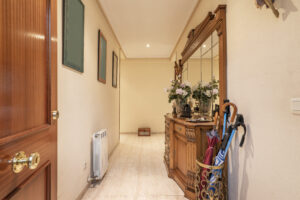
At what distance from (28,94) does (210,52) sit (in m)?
2.13

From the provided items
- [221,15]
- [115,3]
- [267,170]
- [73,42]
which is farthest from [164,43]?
[267,170]

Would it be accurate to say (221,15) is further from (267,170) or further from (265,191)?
(265,191)

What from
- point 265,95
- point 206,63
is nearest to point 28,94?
point 265,95

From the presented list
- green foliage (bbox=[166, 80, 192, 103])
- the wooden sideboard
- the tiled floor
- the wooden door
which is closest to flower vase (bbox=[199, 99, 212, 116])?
green foliage (bbox=[166, 80, 192, 103])

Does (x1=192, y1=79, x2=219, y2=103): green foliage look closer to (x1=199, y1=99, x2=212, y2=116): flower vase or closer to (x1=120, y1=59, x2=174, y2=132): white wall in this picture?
(x1=199, y1=99, x2=212, y2=116): flower vase

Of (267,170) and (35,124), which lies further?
(267,170)

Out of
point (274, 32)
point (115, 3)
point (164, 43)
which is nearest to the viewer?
point (274, 32)

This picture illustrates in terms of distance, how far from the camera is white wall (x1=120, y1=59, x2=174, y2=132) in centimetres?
600

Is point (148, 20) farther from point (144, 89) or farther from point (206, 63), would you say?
point (144, 89)

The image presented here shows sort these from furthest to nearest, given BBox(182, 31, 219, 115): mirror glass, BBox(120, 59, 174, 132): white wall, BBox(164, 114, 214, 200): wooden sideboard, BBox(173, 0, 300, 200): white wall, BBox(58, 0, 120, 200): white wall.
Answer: BBox(120, 59, 174, 132): white wall < BBox(182, 31, 219, 115): mirror glass < BBox(164, 114, 214, 200): wooden sideboard < BBox(58, 0, 120, 200): white wall < BBox(173, 0, 300, 200): white wall

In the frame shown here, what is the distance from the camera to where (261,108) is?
1146 millimetres

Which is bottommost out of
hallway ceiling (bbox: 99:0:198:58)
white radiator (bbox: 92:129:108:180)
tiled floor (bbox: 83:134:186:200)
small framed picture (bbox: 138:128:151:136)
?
tiled floor (bbox: 83:134:186:200)

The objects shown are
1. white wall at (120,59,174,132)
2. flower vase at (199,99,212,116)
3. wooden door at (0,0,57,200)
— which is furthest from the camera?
white wall at (120,59,174,132)

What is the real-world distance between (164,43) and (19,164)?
4.38 meters
